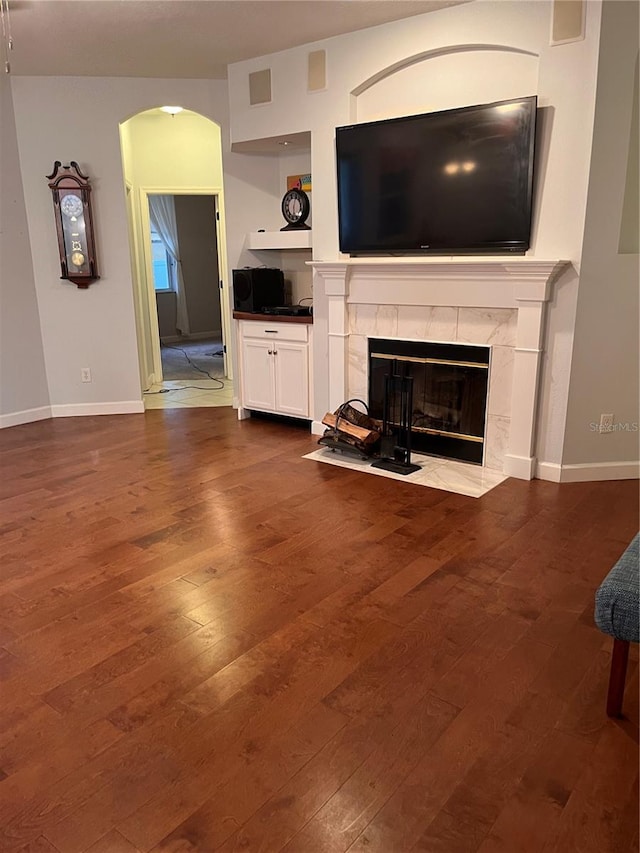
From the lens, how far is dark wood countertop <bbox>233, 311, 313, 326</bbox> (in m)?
4.78

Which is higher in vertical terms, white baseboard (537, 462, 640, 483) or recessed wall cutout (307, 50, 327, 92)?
recessed wall cutout (307, 50, 327, 92)

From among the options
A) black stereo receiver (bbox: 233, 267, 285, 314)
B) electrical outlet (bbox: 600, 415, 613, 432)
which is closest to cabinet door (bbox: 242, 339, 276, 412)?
black stereo receiver (bbox: 233, 267, 285, 314)

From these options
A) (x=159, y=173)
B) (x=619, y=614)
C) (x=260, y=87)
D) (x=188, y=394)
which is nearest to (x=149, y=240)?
(x=159, y=173)

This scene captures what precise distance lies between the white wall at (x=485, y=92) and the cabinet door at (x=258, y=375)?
973 millimetres

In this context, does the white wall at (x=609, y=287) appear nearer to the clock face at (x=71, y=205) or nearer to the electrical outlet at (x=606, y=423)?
the electrical outlet at (x=606, y=423)

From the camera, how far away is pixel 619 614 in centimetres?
175

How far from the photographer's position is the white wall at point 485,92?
→ 10.9ft

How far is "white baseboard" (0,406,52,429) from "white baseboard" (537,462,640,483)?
4.19 m

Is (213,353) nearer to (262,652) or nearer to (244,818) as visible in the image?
(262,652)

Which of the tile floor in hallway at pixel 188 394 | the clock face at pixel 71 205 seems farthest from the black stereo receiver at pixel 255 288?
the clock face at pixel 71 205

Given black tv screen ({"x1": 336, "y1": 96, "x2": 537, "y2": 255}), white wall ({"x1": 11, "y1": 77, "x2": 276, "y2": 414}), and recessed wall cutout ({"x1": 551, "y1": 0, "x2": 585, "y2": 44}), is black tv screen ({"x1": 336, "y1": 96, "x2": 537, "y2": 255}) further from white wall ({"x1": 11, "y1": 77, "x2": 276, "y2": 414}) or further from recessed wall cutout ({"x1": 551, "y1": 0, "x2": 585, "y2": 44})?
white wall ({"x1": 11, "y1": 77, "x2": 276, "y2": 414})

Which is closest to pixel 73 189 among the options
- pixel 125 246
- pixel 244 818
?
pixel 125 246

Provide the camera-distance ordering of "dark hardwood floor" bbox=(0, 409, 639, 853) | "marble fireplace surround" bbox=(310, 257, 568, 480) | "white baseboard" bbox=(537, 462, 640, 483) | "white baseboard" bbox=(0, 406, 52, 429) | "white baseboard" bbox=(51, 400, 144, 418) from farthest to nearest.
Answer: "white baseboard" bbox=(51, 400, 144, 418) → "white baseboard" bbox=(0, 406, 52, 429) → "white baseboard" bbox=(537, 462, 640, 483) → "marble fireplace surround" bbox=(310, 257, 568, 480) → "dark hardwood floor" bbox=(0, 409, 639, 853)

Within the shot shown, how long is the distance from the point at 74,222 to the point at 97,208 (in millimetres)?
232
